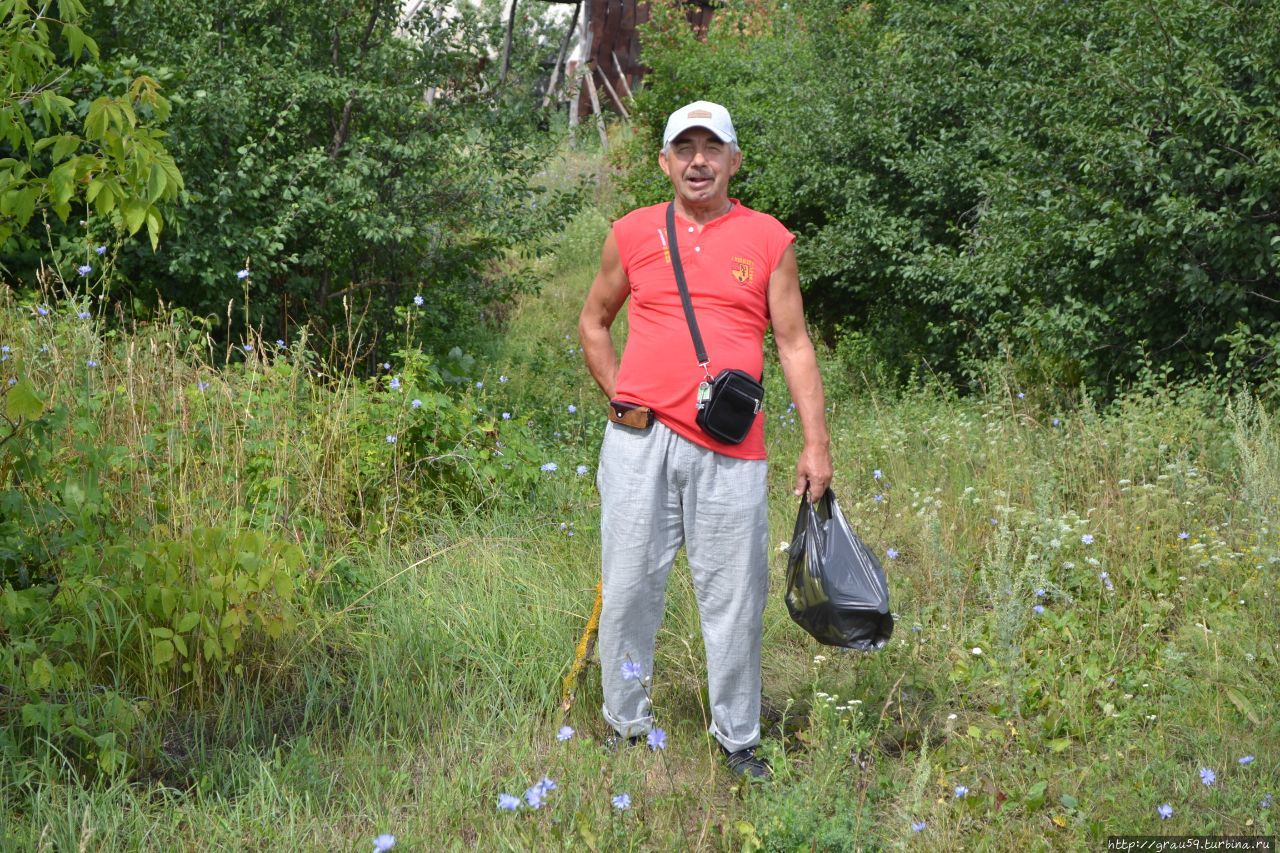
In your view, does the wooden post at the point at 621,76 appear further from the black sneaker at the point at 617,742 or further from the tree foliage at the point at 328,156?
the black sneaker at the point at 617,742

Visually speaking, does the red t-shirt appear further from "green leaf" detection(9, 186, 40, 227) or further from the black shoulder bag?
"green leaf" detection(9, 186, 40, 227)

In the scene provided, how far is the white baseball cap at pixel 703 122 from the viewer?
3.29m

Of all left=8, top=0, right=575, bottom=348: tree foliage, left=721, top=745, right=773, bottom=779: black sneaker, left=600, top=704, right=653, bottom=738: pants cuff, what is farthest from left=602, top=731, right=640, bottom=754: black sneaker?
left=8, top=0, right=575, bottom=348: tree foliage

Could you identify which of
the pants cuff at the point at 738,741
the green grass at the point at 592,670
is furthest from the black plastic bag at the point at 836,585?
the pants cuff at the point at 738,741

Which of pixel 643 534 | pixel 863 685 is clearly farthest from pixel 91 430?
pixel 863 685

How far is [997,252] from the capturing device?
8234mm

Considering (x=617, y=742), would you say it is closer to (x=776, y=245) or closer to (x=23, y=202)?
(x=776, y=245)

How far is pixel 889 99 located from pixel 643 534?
7987 mm

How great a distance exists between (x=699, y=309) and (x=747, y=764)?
4.20 ft

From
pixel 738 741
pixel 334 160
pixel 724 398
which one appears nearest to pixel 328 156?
pixel 334 160

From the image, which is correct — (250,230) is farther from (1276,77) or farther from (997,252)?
(1276,77)

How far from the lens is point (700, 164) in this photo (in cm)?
334

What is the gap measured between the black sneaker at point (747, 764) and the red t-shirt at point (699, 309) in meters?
0.86

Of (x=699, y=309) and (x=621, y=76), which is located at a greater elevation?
(x=621, y=76)
